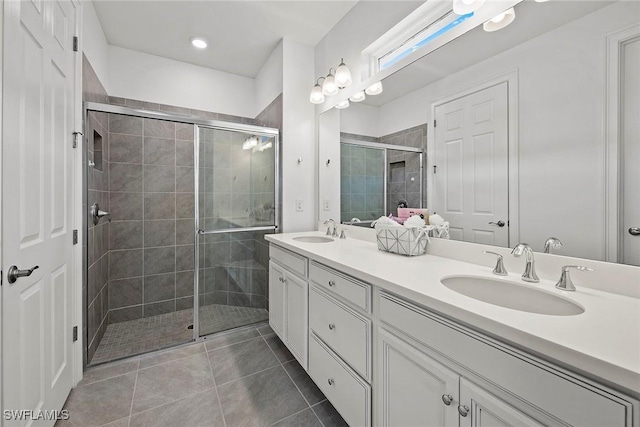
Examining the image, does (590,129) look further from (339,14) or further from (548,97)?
(339,14)

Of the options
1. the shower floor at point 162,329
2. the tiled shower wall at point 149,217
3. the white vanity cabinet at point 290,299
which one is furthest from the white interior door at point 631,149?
the tiled shower wall at point 149,217

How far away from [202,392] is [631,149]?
2.31 meters

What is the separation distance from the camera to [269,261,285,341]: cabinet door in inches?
77.6

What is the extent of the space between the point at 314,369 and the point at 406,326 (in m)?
0.86

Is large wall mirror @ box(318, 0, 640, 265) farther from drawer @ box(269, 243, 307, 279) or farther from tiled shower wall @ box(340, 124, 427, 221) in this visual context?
drawer @ box(269, 243, 307, 279)

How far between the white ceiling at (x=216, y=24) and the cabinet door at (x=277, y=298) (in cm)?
203

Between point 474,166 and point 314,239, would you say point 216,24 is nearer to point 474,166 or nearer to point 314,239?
point 314,239

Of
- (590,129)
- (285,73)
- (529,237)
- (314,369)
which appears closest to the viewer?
(590,129)

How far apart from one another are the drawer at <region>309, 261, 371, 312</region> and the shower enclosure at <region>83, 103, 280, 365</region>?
44.8 inches

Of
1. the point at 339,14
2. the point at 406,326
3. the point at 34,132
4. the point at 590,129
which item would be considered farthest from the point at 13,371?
the point at 339,14

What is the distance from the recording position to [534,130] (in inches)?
41.6

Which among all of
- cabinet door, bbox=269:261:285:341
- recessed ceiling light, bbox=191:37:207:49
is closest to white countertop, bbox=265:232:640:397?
cabinet door, bbox=269:261:285:341

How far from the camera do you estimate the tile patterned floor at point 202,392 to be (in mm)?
1440

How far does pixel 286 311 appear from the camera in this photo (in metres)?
1.91
